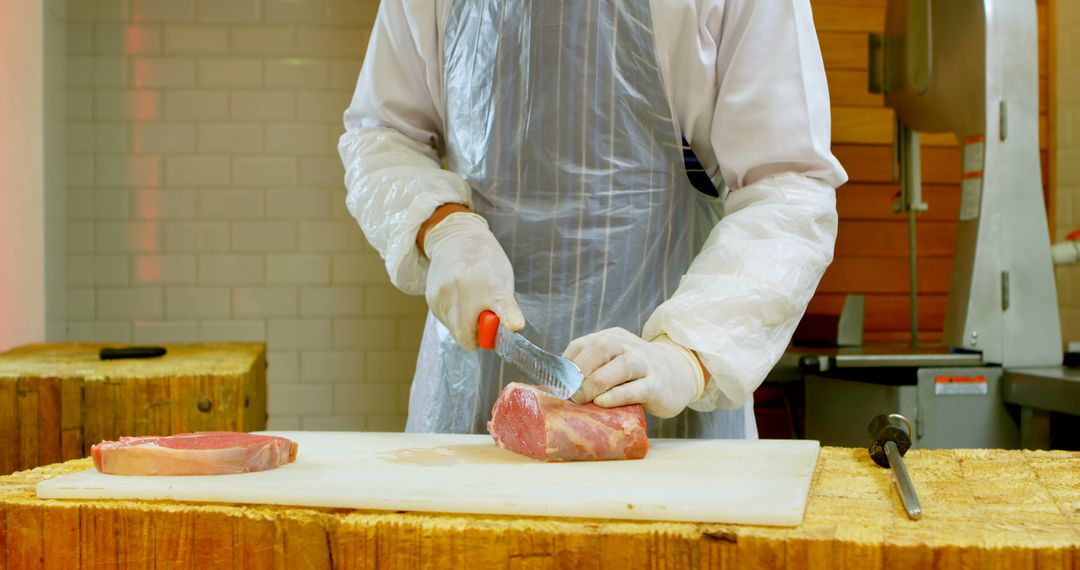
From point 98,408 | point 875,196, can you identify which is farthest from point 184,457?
point 875,196

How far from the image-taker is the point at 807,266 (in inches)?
64.5

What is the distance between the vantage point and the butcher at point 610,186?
1.62 metres

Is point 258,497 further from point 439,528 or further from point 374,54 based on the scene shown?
point 374,54

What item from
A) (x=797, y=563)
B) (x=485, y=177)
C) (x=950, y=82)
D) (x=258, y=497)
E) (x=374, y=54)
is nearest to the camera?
(x=797, y=563)

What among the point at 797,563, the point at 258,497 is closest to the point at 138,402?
the point at 258,497

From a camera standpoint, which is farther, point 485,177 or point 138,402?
point 138,402

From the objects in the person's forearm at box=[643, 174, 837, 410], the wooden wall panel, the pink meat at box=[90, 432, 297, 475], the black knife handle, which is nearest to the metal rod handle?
the person's forearm at box=[643, 174, 837, 410]

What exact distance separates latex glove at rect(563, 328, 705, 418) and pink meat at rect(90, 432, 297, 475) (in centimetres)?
43

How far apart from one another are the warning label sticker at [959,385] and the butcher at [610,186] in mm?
1115

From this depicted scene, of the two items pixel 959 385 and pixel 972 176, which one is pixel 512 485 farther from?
pixel 972 176

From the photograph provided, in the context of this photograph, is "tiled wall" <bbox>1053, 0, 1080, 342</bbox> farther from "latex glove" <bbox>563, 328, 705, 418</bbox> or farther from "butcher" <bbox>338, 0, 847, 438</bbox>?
"latex glove" <bbox>563, 328, 705, 418</bbox>

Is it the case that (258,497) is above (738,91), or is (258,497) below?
below

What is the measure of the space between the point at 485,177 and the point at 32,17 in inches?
98.6

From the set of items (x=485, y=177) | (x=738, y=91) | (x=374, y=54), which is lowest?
(x=485, y=177)
